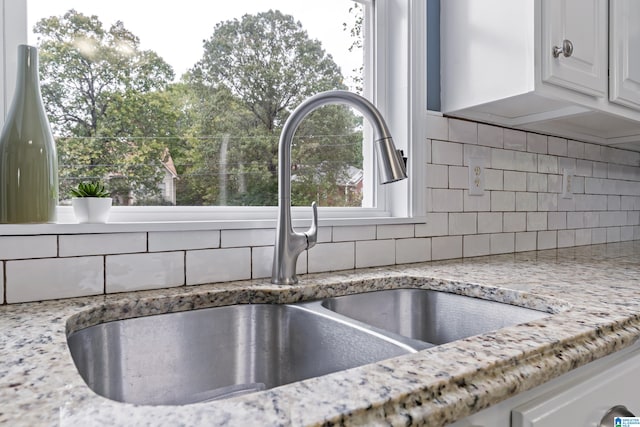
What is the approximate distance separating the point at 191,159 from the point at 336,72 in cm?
61

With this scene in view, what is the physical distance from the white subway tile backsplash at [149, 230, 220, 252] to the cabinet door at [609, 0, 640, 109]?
57.5 inches

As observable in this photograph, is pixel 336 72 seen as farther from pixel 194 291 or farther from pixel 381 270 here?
pixel 194 291

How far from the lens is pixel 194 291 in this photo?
94 cm

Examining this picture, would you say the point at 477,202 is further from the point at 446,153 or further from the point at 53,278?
the point at 53,278

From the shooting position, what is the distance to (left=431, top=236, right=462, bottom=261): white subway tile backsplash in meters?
1.49

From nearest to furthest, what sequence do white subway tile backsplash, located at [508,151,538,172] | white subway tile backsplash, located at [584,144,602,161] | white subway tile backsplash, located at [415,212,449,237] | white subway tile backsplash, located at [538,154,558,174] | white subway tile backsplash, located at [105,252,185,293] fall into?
white subway tile backsplash, located at [105,252,185,293], white subway tile backsplash, located at [415,212,449,237], white subway tile backsplash, located at [508,151,538,172], white subway tile backsplash, located at [538,154,558,174], white subway tile backsplash, located at [584,144,602,161]

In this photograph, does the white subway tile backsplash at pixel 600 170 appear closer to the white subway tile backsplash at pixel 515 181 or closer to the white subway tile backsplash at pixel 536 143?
the white subway tile backsplash at pixel 536 143

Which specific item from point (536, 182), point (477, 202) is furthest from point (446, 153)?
point (536, 182)

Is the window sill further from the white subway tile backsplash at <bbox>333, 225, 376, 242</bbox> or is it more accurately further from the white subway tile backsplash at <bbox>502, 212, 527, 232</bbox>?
the white subway tile backsplash at <bbox>502, 212, 527, 232</bbox>

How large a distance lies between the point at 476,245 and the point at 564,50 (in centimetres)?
72

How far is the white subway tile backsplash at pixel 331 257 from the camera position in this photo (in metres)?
1.20

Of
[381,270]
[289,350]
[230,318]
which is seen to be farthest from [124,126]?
[381,270]

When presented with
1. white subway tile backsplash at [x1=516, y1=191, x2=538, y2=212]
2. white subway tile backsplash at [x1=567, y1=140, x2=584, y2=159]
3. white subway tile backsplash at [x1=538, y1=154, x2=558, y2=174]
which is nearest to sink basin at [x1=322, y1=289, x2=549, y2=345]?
white subway tile backsplash at [x1=516, y1=191, x2=538, y2=212]

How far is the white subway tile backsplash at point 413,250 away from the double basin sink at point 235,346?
0.36 meters
